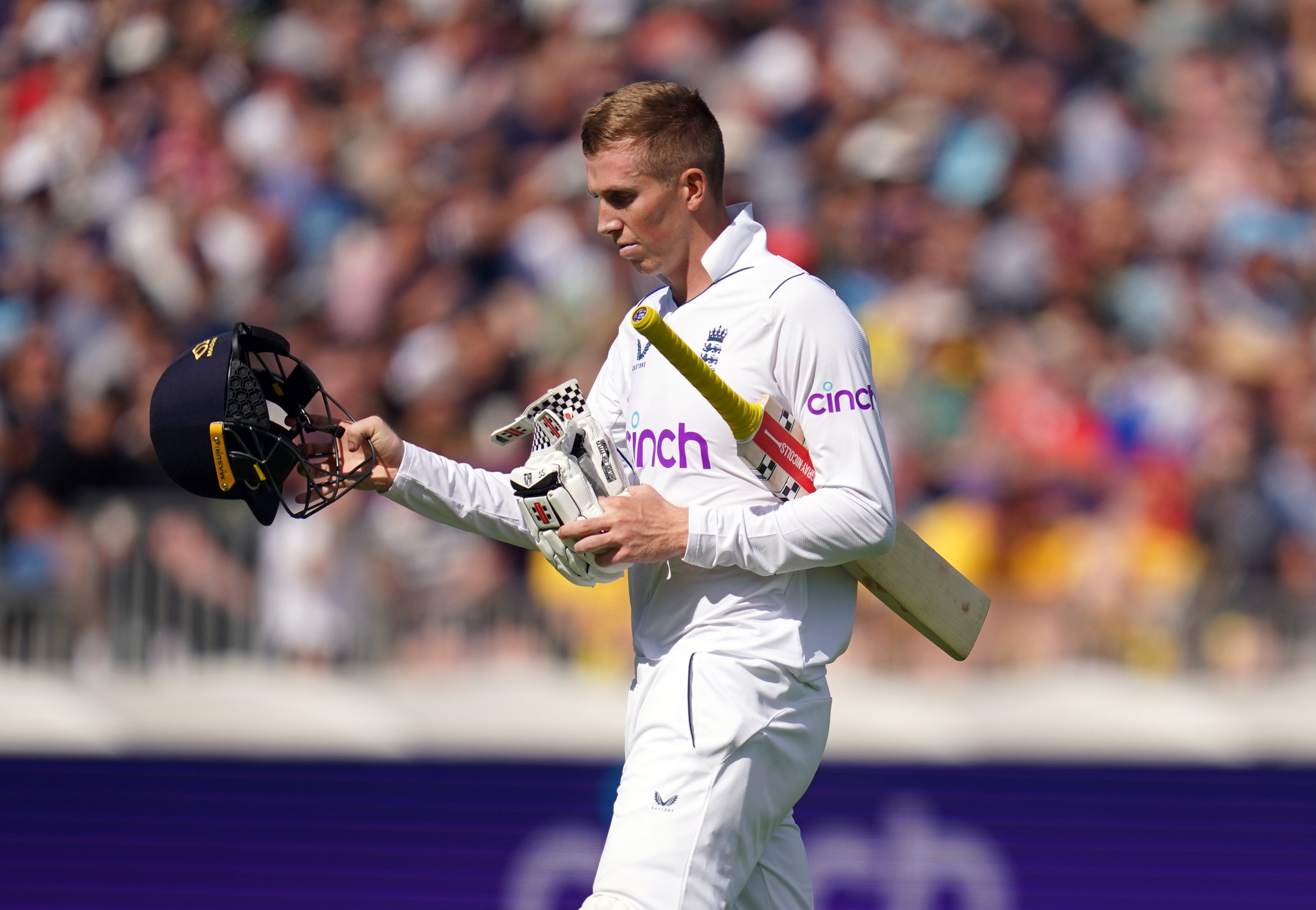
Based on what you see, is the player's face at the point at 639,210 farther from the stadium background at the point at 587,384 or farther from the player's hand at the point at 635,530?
the stadium background at the point at 587,384

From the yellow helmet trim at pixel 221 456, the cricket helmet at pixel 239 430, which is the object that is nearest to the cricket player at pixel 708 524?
the cricket helmet at pixel 239 430

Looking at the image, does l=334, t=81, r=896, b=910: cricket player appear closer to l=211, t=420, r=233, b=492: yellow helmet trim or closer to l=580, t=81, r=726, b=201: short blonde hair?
l=580, t=81, r=726, b=201: short blonde hair

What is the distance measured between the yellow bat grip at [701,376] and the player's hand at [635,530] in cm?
21

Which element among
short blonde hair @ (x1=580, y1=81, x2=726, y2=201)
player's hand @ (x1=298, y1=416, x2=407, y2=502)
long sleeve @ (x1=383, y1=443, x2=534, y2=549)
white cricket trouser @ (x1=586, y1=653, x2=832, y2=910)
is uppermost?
short blonde hair @ (x1=580, y1=81, x2=726, y2=201)

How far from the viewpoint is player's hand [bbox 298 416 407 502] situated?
3.74 m

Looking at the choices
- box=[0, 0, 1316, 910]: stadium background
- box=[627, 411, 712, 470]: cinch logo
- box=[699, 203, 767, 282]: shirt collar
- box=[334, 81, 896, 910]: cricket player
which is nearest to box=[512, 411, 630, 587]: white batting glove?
box=[334, 81, 896, 910]: cricket player

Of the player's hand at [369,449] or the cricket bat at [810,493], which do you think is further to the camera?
the player's hand at [369,449]

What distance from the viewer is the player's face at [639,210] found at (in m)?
3.60

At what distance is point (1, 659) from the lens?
266 inches

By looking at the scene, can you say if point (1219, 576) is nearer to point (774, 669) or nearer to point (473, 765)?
point (473, 765)

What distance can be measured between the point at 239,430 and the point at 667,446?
886 mm

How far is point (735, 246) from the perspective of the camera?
3.74 meters

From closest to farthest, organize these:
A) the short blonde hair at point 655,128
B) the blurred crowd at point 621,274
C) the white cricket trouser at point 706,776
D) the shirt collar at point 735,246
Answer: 1. the white cricket trouser at point 706,776
2. the short blonde hair at point 655,128
3. the shirt collar at point 735,246
4. the blurred crowd at point 621,274

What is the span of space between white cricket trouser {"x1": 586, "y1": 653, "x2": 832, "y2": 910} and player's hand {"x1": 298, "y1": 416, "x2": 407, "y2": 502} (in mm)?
703
